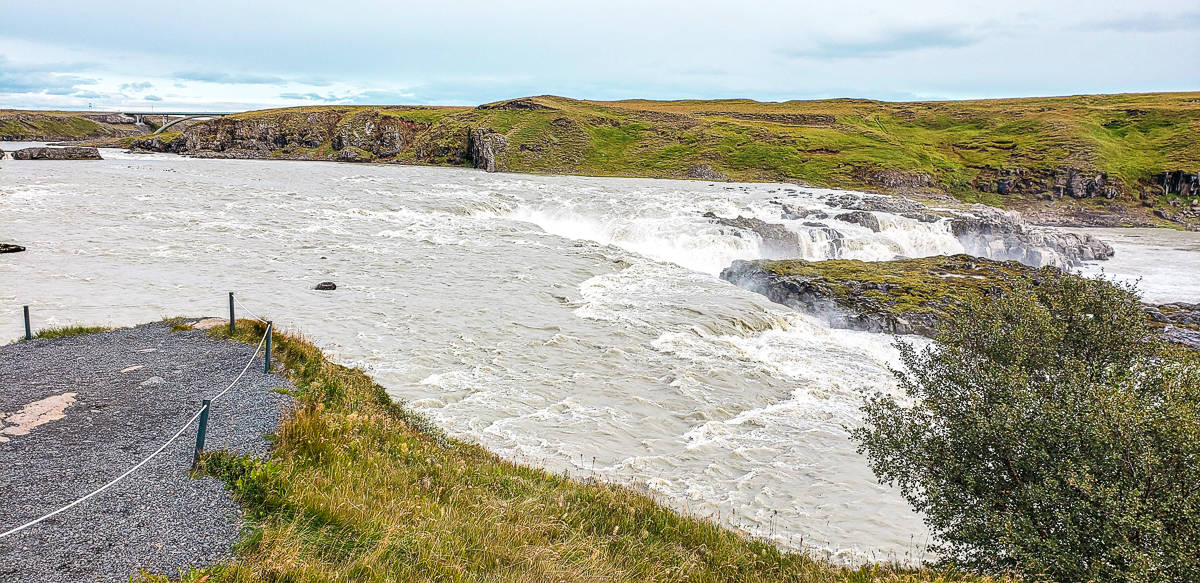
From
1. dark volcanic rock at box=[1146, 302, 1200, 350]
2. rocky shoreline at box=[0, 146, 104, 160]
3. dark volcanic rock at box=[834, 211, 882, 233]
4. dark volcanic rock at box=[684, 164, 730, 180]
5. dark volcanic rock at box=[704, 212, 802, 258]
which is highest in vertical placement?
rocky shoreline at box=[0, 146, 104, 160]

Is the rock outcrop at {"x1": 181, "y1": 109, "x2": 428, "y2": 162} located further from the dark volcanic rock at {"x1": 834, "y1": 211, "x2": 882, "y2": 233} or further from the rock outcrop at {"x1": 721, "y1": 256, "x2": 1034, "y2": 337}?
the rock outcrop at {"x1": 721, "y1": 256, "x2": 1034, "y2": 337}

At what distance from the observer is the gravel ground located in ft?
27.9

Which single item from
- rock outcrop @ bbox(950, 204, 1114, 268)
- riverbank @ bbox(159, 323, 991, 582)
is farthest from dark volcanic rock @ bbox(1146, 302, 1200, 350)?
riverbank @ bbox(159, 323, 991, 582)

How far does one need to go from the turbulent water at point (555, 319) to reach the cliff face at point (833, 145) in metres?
55.4

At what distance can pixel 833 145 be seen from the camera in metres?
126

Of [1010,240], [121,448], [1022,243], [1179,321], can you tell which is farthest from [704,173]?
[121,448]

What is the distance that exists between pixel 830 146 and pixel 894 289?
98.6 m

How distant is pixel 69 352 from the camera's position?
18.2m

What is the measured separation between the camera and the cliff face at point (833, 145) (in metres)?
102

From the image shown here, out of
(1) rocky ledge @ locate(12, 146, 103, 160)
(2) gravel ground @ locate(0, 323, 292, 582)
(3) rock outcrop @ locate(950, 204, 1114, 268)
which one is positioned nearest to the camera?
(2) gravel ground @ locate(0, 323, 292, 582)

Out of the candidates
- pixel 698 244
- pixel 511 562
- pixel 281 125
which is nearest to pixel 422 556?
pixel 511 562

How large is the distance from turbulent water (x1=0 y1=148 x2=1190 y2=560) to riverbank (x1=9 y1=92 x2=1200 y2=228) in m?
54.9

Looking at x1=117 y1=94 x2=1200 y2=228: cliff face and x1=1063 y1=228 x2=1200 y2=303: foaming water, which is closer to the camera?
x1=1063 y1=228 x2=1200 y2=303: foaming water

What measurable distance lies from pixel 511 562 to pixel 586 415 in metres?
11.9
